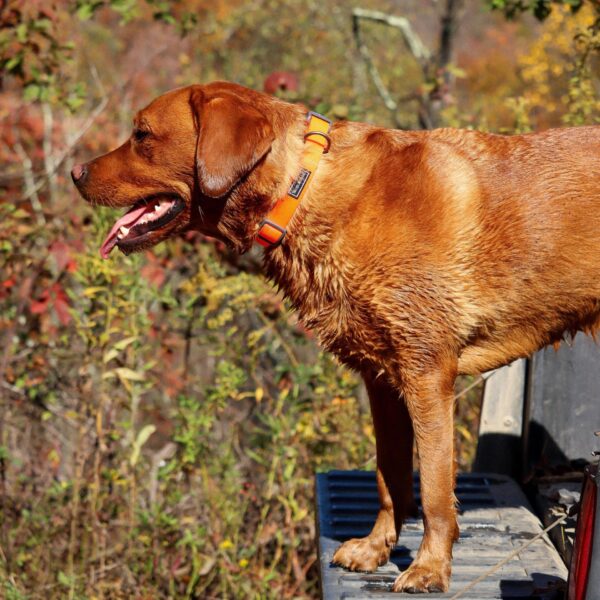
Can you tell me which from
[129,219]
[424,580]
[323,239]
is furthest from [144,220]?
[424,580]

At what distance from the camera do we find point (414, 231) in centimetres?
314

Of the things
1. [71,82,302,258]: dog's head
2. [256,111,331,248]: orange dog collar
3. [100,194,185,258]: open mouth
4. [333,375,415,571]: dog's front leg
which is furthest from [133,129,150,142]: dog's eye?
[333,375,415,571]: dog's front leg

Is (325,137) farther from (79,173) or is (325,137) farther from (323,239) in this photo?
(79,173)

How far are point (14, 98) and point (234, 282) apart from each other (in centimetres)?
506

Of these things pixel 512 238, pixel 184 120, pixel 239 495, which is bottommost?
pixel 239 495

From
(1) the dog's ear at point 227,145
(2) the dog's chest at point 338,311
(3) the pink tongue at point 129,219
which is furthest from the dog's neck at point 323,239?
(3) the pink tongue at point 129,219

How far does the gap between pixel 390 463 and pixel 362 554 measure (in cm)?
35

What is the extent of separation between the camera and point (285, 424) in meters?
4.74

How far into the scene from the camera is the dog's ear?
121 inches

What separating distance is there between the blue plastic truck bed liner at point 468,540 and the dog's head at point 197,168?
3.88 ft

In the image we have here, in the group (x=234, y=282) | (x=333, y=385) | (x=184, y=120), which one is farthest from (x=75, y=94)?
(x=184, y=120)

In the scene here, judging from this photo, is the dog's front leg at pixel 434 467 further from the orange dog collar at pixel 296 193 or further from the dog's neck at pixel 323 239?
the orange dog collar at pixel 296 193

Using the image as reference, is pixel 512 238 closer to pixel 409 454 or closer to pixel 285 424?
pixel 409 454

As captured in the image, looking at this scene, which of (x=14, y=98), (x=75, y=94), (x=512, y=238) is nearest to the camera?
(x=512, y=238)
